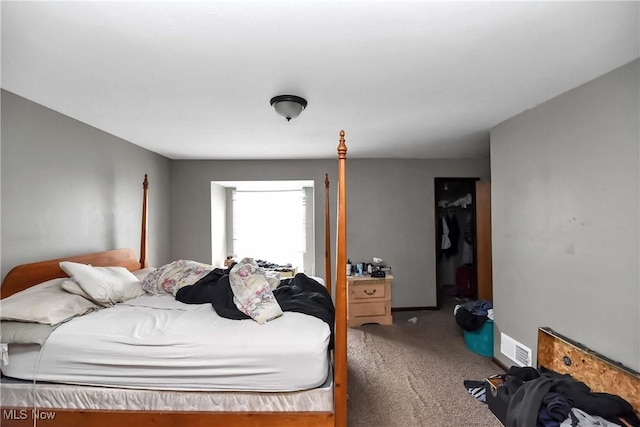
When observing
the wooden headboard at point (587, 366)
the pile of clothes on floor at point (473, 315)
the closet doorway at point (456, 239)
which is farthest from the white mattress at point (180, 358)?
the closet doorway at point (456, 239)

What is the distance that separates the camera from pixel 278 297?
236 centimetres

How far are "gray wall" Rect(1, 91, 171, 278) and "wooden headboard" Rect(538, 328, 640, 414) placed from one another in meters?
3.85

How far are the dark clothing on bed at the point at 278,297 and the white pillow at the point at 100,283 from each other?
407mm

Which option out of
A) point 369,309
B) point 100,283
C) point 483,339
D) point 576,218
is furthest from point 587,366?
point 100,283

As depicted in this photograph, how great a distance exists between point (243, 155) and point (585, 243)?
12.2 ft

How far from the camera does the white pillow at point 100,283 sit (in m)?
2.11

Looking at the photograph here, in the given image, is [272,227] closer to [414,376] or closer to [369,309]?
[369,309]

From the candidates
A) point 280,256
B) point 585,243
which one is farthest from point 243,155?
point 585,243

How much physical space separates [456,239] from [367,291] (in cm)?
227

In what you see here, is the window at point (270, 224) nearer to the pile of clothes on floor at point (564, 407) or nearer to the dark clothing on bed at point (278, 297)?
the dark clothing on bed at point (278, 297)

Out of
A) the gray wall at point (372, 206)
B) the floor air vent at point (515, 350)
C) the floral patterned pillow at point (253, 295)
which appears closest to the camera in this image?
the floral patterned pillow at point (253, 295)

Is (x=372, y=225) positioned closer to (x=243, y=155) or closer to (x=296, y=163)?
(x=296, y=163)

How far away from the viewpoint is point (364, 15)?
4.26ft

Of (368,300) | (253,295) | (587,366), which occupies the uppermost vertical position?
(253,295)
